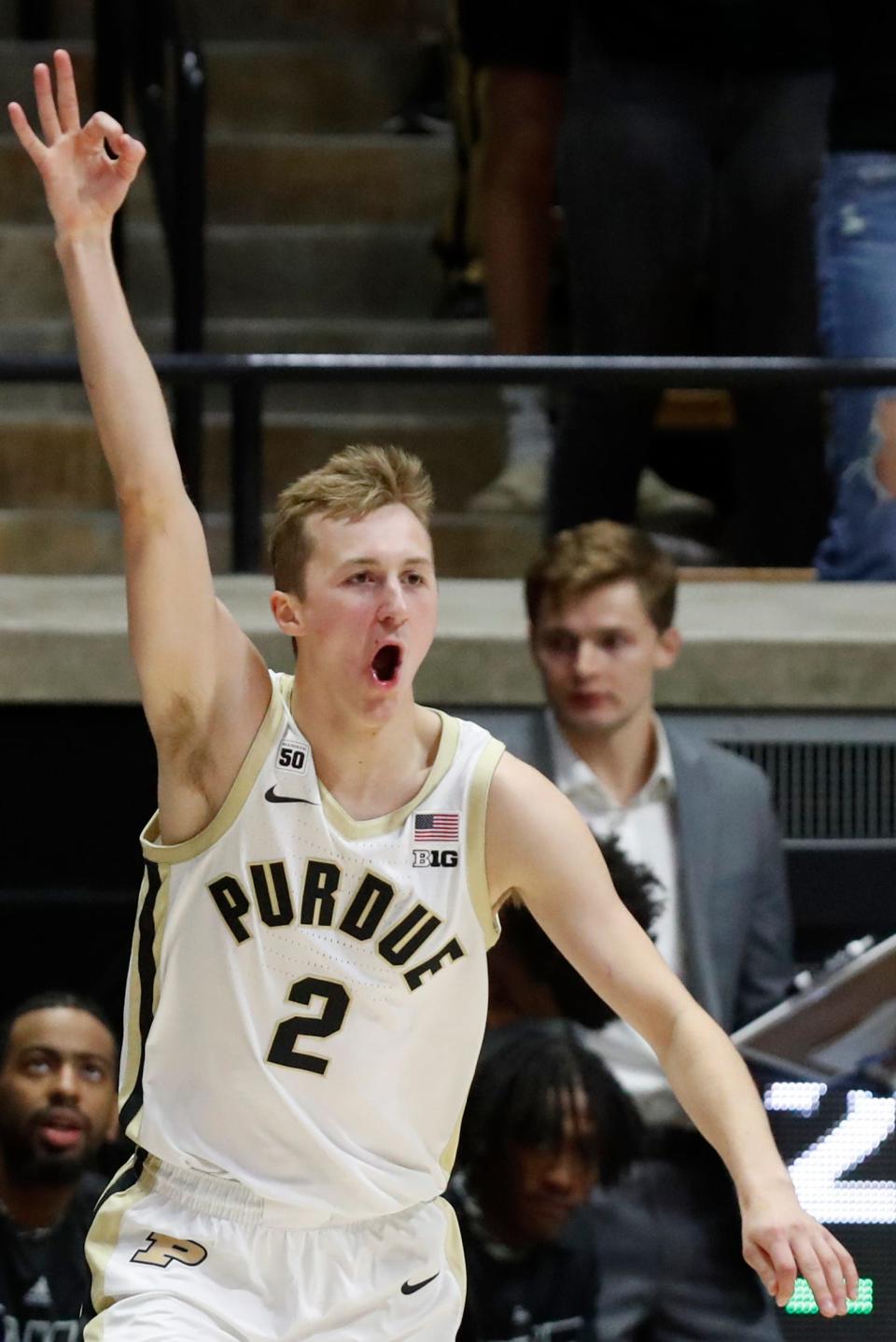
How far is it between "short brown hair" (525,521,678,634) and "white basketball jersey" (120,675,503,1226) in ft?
4.38

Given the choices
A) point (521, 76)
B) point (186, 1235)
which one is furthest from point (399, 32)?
point (186, 1235)

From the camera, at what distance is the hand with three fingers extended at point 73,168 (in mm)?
3162

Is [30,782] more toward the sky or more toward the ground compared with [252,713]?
more toward the ground

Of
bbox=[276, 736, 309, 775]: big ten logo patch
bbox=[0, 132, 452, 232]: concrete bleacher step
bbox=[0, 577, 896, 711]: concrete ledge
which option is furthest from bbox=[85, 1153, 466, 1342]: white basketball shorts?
bbox=[0, 132, 452, 232]: concrete bleacher step

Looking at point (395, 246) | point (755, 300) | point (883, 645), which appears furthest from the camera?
point (395, 246)

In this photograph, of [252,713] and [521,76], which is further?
[521,76]

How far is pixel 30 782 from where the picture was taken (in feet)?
16.2

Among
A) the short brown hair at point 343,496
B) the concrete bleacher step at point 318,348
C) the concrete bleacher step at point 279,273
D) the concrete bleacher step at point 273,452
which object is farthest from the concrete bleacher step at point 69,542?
the short brown hair at point 343,496

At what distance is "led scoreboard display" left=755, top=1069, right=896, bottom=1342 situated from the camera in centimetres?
458

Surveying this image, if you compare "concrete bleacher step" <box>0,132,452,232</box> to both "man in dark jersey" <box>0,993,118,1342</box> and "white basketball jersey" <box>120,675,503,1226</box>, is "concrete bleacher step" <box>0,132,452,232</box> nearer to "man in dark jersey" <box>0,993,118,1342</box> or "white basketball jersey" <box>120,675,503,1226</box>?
"man in dark jersey" <box>0,993,118,1342</box>

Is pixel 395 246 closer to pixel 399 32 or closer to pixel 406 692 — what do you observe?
pixel 399 32

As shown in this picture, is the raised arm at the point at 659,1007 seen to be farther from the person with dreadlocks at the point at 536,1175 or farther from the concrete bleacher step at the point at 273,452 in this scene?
the concrete bleacher step at the point at 273,452

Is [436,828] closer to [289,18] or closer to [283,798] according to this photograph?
[283,798]

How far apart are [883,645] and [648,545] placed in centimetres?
65
